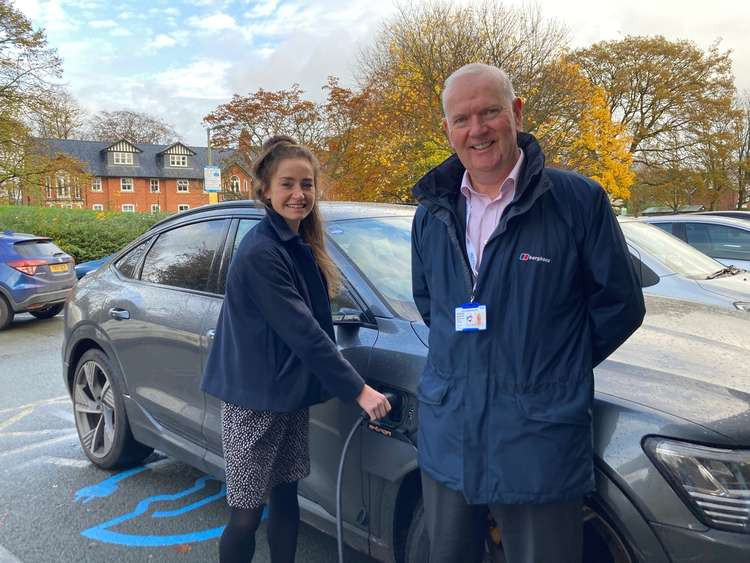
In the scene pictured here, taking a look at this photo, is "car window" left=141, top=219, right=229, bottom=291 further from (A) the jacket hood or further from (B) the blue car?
(B) the blue car

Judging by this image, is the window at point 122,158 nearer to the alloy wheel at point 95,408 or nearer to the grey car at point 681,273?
the grey car at point 681,273

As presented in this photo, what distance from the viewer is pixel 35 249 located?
1005 centimetres

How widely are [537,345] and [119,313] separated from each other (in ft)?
9.47

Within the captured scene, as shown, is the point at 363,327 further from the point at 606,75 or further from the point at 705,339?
the point at 606,75

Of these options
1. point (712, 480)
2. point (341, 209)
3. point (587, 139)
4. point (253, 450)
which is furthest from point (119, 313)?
point (587, 139)

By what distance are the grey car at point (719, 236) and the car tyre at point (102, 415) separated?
23.8 feet

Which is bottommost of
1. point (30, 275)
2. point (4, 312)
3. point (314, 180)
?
point (4, 312)

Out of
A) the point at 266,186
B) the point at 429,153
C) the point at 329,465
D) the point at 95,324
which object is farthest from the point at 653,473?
the point at 429,153

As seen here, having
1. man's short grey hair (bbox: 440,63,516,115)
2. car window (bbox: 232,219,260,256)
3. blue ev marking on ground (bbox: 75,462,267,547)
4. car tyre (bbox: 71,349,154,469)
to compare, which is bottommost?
blue ev marking on ground (bbox: 75,462,267,547)

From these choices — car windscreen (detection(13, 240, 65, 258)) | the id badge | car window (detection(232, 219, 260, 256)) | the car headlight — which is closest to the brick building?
car windscreen (detection(13, 240, 65, 258))

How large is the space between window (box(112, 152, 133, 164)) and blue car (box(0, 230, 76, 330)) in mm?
56739

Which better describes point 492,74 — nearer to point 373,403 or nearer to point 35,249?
point 373,403

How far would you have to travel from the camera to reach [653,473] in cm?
167

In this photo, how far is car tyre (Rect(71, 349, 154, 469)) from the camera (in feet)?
12.7
